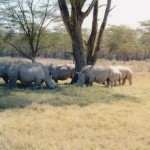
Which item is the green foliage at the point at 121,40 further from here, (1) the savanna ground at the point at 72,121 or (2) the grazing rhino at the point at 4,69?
(1) the savanna ground at the point at 72,121

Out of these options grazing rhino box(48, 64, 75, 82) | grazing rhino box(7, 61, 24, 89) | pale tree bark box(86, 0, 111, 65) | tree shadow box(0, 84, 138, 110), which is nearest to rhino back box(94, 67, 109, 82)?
pale tree bark box(86, 0, 111, 65)

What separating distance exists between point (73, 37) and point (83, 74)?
200 centimetres

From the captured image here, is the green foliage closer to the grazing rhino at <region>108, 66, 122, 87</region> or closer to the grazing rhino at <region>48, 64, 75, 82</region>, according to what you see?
the grazing rhino at <region>108, 66, 122, 87</region>

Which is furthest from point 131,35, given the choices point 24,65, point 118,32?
point 24,65

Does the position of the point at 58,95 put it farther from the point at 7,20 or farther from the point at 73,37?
the point at 7,20

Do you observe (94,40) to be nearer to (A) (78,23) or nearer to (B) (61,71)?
(A) (78,23)

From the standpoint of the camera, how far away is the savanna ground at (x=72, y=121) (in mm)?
6966

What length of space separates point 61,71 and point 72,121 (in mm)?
9682

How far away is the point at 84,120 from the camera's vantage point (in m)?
8.97

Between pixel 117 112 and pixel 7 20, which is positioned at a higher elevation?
pixel 7 20

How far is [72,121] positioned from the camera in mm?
8734

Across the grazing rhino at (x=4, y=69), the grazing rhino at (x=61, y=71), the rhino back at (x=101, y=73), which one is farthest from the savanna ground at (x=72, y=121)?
the grazing rhino at (x=61, y=71)

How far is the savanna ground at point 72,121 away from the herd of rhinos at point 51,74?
1.35 metres

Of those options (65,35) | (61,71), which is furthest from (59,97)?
(65,35)
